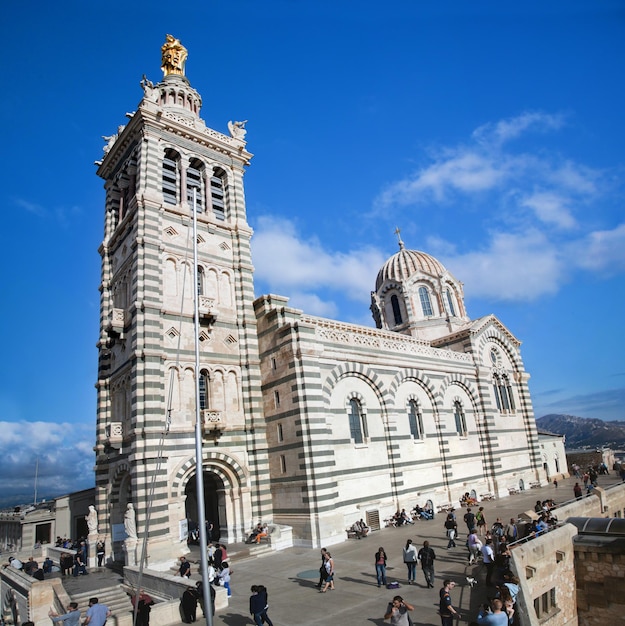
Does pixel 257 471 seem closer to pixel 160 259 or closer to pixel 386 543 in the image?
pixel 386 543

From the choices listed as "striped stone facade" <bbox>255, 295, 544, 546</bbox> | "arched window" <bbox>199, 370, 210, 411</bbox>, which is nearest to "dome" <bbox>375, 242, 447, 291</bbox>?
"striped stone facade" <bbox>255, 295, 544, 546</bbox>

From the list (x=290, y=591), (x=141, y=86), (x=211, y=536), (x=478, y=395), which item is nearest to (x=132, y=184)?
(x=141, y=86)

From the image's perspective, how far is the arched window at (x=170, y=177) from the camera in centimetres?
2853

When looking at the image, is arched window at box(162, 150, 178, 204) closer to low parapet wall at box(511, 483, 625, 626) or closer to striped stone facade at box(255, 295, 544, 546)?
striped stone facade at box(255, 295, 544, 546)

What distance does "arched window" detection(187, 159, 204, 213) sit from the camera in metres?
29.6

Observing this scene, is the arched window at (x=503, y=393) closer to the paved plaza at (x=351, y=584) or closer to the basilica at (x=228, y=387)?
the basilica at (x=228, y=387)

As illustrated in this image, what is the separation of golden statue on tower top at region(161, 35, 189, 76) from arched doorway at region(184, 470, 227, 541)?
92.8 feet

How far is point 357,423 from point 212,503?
9.37 meters

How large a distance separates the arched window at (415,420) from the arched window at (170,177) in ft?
65.2

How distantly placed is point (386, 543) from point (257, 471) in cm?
772

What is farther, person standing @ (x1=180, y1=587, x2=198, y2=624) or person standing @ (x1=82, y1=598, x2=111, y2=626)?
person standing @ (x1=180, y1=587, x2=198, y2=624)

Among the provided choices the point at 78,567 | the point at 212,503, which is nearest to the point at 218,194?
the point at 212,503

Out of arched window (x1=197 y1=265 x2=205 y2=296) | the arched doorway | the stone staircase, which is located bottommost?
the stone staircase

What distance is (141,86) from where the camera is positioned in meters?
29.4
